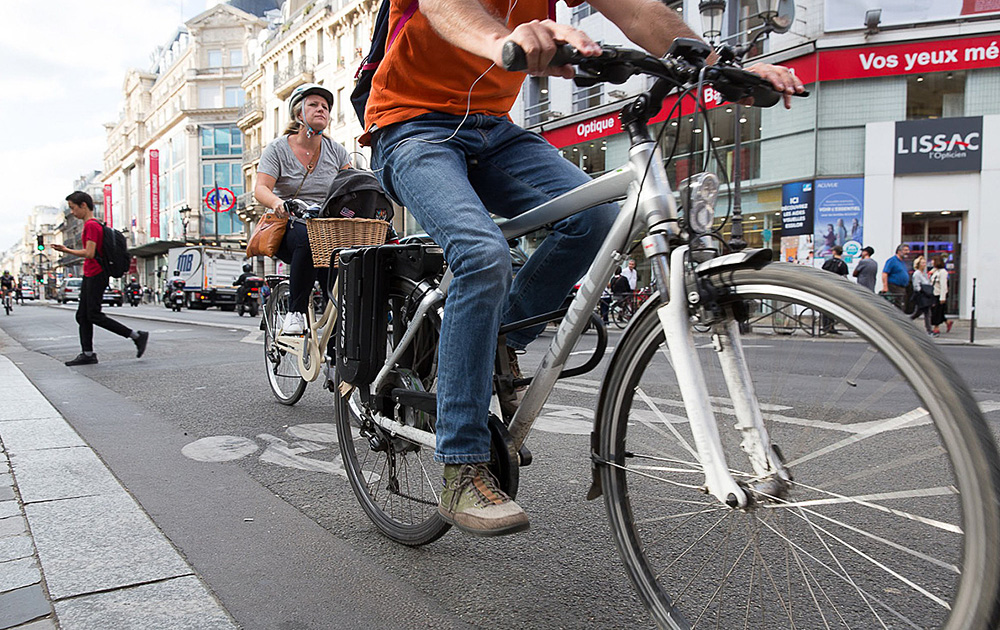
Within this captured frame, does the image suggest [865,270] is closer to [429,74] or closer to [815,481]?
[429,74]

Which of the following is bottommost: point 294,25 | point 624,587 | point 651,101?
point 624,587

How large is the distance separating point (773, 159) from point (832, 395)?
20.9 metres

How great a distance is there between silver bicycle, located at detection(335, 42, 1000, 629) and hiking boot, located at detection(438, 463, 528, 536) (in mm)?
67

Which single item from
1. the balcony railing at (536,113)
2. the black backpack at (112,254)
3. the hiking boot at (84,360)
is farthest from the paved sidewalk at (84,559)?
the balcony railing at (536,113)

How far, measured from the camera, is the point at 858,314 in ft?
4.29

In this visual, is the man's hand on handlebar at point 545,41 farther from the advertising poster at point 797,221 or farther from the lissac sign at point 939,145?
the lissac sign at point 939,145

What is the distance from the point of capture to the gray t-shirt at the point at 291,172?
5105 mm

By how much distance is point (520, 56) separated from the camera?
1.68 m

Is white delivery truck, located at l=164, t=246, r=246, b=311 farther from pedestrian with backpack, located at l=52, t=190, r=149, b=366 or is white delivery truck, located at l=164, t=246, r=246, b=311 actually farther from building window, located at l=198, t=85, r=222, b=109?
building window, located at l=198, t=85, r=222, b=109

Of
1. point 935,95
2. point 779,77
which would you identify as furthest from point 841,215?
point 779,77

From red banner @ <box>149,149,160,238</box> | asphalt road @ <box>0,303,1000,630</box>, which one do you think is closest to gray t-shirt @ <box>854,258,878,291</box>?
asphalt road @ <box>0,303,1000,630</box>

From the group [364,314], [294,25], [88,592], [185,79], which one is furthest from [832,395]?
[185,79]

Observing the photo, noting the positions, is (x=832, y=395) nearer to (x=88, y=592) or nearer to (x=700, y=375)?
(x=700, y=375)

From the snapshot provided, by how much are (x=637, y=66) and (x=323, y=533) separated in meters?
Answer: 1.81
